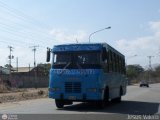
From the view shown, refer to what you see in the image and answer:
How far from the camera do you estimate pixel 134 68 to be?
183 meters

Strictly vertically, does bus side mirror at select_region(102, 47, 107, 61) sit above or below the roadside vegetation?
below

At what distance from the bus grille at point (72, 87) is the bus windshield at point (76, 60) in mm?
770

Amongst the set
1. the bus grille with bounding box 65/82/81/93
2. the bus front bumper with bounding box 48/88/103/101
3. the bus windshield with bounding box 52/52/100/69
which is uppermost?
the bus windshield with bounding box 52/52/100/69

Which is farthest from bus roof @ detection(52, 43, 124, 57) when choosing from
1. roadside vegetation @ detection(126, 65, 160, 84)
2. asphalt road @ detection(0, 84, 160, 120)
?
roadside vegetation @ detection(126, 65, 160, 84)

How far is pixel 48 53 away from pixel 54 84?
1.57 metres

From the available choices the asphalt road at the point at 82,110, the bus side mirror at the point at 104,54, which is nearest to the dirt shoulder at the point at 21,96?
the asphalt road at the point at 82,110

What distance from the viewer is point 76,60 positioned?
72.5ft

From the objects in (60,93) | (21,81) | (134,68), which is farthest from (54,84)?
(134,68)

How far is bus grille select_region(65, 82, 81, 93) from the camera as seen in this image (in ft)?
72.0

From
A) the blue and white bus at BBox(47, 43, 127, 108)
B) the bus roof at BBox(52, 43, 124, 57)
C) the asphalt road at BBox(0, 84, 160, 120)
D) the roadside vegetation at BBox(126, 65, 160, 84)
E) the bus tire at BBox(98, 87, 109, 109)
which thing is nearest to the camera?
the asphalt road at BBox(0, 84, 160, 120)

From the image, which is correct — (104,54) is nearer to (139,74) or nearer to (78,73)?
(78,73)

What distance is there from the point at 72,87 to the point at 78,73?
752 millimetres

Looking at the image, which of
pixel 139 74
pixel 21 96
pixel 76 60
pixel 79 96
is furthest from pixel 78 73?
pixel 139 74

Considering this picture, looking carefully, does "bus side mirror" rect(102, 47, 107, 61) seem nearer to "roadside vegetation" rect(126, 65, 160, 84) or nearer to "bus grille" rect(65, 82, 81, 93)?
"bus grille" rect(65, 82, 81, 93)
